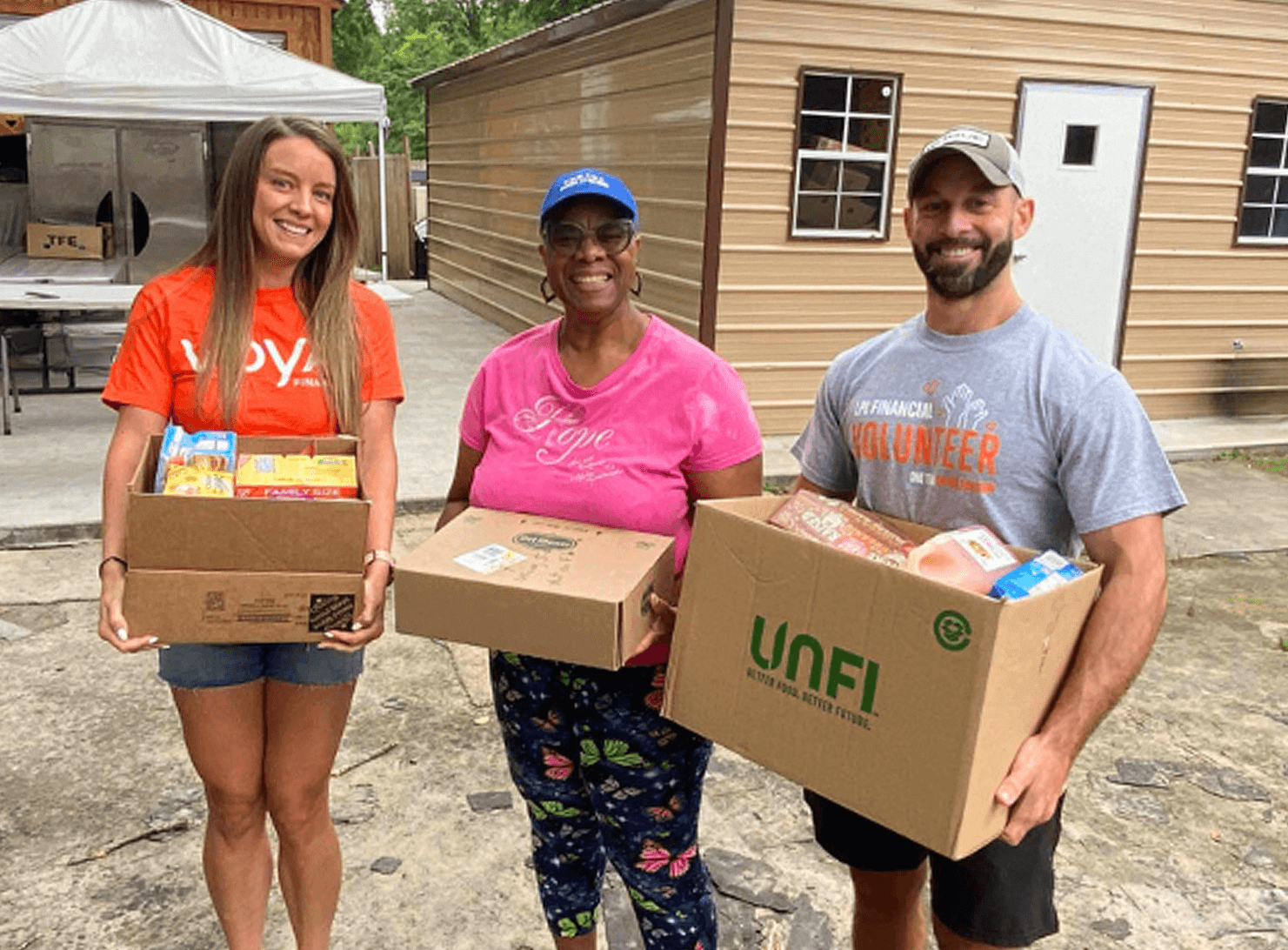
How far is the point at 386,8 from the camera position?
Answer: 50.6 meters

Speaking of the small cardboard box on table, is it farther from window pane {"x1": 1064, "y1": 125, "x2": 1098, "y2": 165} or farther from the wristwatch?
window pane {"x1": 1064, "y1": 125, "x2": 1098, "y2": 165}

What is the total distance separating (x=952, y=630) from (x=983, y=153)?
0.83m

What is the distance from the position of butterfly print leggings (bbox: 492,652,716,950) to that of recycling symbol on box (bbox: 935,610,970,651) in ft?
2.31

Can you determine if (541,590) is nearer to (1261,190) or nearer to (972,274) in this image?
(972,274)

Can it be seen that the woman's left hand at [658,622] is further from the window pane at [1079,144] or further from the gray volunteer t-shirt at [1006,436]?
the window pane at [1079,144]

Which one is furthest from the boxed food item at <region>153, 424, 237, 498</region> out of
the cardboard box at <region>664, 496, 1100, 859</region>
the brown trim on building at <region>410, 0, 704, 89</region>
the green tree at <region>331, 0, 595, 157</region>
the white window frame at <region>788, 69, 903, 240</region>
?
the green tree at <region>331, 0, 595, 157</region>

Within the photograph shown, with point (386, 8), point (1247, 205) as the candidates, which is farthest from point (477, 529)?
point (386, 8)

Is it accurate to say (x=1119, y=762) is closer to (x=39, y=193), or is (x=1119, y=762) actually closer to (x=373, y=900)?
(x=373, y=900)

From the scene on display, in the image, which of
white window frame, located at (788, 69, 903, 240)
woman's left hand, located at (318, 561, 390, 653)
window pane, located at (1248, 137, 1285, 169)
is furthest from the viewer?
window pane, located at (1248, 137, 1285, 169)

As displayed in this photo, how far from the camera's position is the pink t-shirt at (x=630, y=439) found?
6.73 ft

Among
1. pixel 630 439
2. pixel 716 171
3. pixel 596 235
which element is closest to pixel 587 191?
pixel 596 235

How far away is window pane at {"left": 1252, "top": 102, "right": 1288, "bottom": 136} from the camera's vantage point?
8.47 metres

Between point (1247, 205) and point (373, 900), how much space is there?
866 cm

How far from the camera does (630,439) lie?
2061 millimetres
